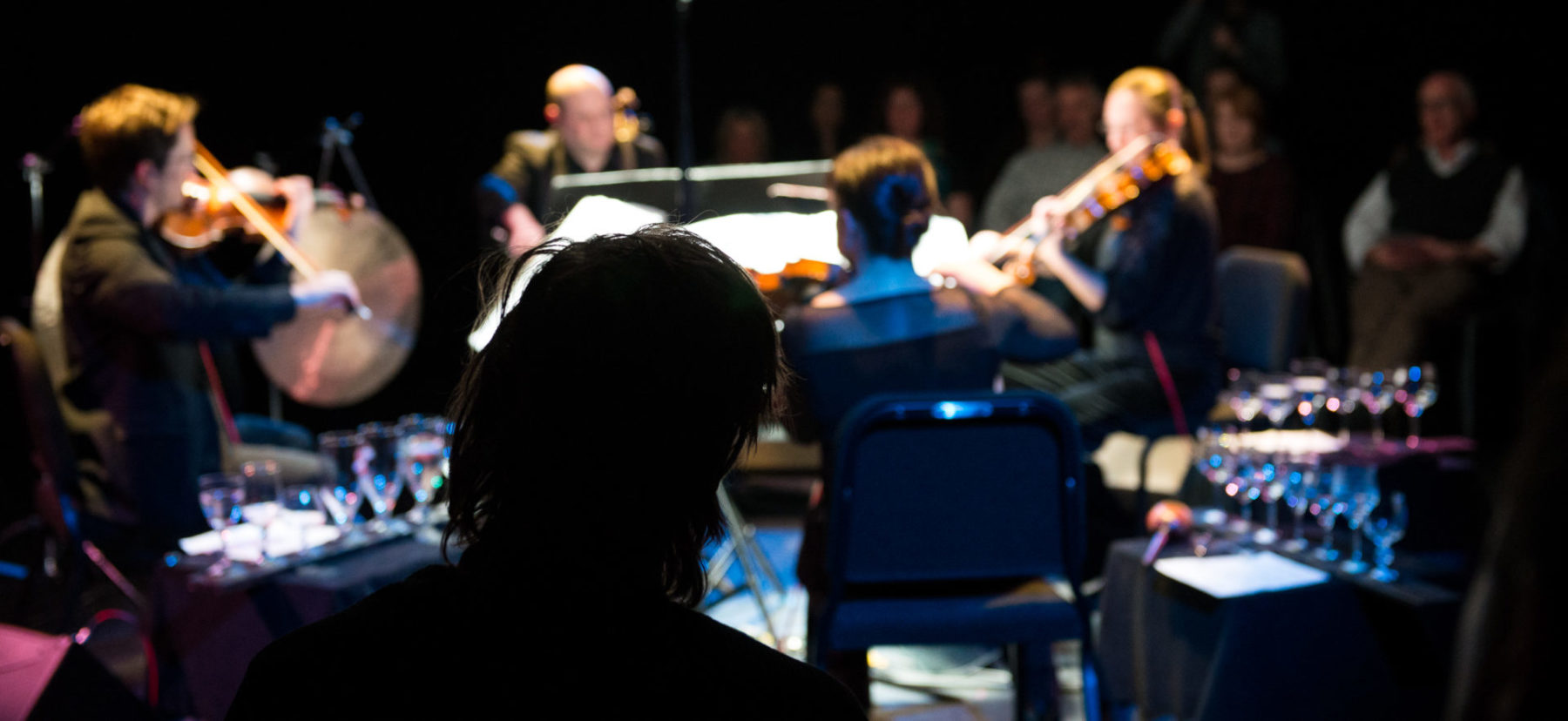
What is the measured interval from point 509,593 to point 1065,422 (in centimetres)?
131

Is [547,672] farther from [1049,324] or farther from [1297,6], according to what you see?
[1297,6]

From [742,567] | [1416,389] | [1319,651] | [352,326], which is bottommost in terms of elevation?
[742,567]

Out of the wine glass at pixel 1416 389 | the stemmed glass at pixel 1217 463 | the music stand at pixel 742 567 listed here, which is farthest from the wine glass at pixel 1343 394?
the music stand at pixel 742 567

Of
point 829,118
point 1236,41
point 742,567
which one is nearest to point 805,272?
point 742,567

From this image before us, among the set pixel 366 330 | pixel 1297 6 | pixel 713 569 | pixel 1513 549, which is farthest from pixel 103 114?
pixel 1297 6

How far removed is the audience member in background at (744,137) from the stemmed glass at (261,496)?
3.41 metres

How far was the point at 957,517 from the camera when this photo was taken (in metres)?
2.06

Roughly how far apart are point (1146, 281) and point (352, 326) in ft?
8.50

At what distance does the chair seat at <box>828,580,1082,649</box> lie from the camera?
6.70ft

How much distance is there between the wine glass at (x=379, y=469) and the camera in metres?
2.37

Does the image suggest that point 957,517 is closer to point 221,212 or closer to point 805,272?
point 805,272

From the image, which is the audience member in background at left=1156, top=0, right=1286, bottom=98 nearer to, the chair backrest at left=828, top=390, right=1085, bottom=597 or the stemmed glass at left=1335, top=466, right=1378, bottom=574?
the stemmed glass at left=1335, top=466, right=1378, bottom=574

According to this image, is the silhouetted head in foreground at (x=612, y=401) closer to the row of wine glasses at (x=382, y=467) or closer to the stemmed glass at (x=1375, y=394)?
the row of wine glasses at (x=382, y=467)

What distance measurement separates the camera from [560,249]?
972 mm
